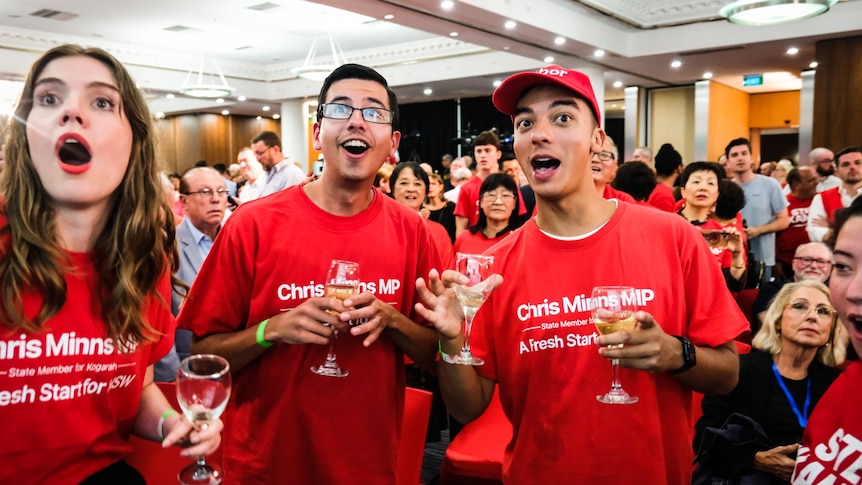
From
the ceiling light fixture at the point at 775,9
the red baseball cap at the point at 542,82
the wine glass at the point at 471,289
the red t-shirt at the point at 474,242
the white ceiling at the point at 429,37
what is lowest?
the red t-shirt at the point at 474,242

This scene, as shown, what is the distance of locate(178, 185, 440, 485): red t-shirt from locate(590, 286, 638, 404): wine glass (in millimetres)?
568

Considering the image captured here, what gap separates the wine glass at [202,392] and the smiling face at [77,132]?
17.8 inches

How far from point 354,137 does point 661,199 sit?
11.6 feet

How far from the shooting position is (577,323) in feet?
5.25

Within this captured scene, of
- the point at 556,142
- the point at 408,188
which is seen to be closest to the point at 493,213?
the point at 408,188

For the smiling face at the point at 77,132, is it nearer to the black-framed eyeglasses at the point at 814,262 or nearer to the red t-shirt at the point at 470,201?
the black-framed eyeglasses at the point at 814,262

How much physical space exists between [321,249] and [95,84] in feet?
2.15

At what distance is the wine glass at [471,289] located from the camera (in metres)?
1.56

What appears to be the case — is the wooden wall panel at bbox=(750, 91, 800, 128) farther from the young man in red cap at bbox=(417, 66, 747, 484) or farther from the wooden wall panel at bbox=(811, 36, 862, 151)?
the young man in red cap at bbox=(417, 66, 747, 484)

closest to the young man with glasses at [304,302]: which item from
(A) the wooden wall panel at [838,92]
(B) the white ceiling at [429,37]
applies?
(B) the white ceiling at [429,37]

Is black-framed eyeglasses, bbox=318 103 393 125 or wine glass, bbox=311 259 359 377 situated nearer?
wine glass, bbox=311 259 359 377

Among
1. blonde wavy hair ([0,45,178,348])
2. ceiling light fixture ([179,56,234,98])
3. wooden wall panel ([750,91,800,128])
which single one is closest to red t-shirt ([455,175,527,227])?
blonde wavy hair ([0,45,178,348])

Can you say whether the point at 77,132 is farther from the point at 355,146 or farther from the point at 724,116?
the point at 724,116

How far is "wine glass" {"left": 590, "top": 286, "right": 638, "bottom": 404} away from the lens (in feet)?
4.87
